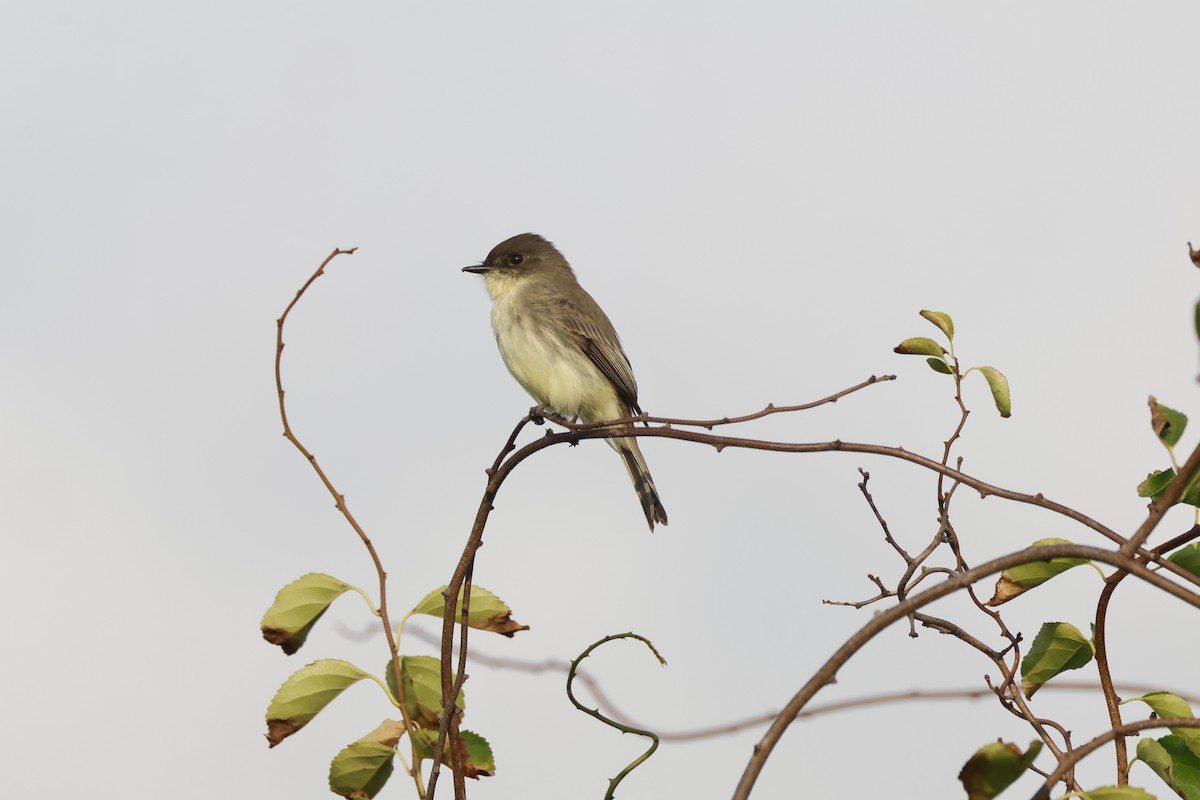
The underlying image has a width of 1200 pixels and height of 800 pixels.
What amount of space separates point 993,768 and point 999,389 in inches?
39.9

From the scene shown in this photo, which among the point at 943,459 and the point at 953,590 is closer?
the point at 953,590

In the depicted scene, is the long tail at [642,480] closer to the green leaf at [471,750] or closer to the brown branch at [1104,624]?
the green leaf at [471,750]

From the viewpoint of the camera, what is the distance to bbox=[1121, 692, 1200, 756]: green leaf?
209 centimetres

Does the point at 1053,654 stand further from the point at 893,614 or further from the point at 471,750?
the point at 471,750

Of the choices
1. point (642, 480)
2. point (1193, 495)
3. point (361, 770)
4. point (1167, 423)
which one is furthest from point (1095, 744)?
point (642, 480)

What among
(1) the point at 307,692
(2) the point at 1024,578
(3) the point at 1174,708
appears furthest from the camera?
(1) the point at 307,692

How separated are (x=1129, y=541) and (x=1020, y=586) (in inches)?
28.6

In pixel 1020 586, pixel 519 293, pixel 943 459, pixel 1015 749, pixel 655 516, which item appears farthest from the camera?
pixel 519 293

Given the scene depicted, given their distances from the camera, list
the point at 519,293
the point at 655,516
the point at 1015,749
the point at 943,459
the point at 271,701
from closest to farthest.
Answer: the point at 1015,749 → the point at 271,701 → the point at 943,459 → the point at 655,516 → the point at 519,293

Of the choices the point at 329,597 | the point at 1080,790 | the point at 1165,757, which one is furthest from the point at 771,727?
the point at 329,597

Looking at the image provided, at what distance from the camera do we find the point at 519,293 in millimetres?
7195

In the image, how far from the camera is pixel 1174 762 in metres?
2.14

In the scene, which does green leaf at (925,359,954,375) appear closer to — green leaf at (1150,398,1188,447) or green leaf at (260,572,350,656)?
green leaf at (1150,398,1188,447)

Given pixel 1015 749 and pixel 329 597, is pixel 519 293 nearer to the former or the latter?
pixel 329 597
